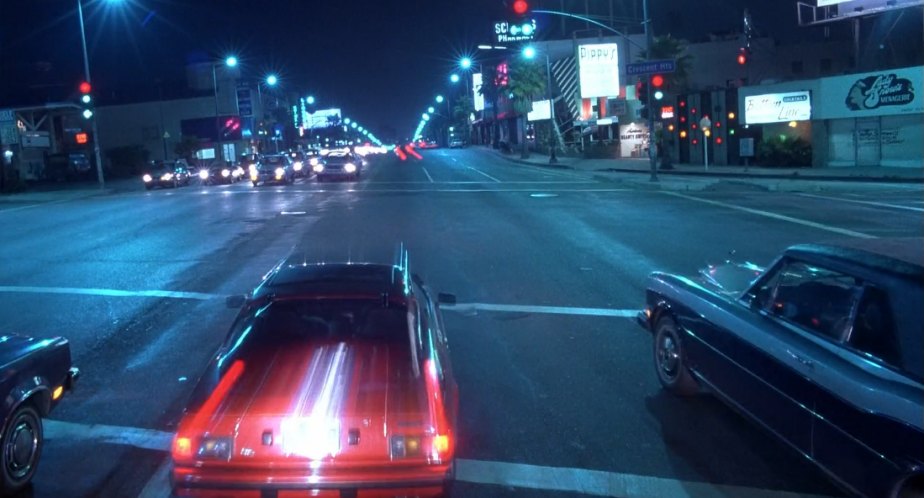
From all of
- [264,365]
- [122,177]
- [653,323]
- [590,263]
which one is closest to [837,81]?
[590,263]

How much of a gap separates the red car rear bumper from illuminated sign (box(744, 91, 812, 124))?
135 ft

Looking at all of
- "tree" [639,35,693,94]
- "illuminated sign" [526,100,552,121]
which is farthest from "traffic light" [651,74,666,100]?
"illuminated sign" [526,100,552,121]

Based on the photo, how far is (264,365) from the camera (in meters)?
5.16

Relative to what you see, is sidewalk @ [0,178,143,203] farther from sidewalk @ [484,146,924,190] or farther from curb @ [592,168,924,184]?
curb @ [592,168,924,184]

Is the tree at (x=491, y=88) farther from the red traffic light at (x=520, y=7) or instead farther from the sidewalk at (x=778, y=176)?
the red traffic light at (x=520, y=7)

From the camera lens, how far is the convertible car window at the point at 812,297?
5.21m

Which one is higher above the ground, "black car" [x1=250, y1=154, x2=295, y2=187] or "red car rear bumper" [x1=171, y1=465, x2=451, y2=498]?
"black car" [x1=250, y1=154, x2=295, y2=187]

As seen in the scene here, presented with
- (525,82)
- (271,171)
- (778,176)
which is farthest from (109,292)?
(525,82)

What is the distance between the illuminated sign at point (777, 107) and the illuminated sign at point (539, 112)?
41.0 meters

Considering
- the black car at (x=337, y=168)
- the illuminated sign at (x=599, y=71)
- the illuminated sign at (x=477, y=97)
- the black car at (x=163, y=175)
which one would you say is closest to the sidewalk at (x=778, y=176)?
the black car at (x=337, y=168)

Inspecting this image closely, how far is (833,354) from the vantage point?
197 inches

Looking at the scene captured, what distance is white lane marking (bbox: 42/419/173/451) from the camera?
6.55m

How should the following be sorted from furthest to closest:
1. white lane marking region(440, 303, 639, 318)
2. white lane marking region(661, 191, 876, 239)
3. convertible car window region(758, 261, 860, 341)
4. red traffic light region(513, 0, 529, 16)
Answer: red traffic light region(513, 0, 529, 16) → white lane marking region(661, 191, 876, 239) → white lane marking region(440, 303, 639, 318) → convertible car window region(758, 261, 860, 341)

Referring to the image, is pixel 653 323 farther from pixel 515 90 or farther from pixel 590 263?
pixel 515 90
